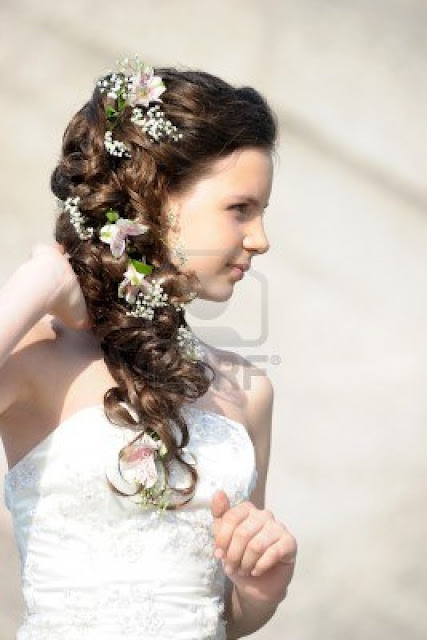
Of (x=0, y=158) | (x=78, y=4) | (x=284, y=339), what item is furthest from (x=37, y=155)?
(x=284, y=339)

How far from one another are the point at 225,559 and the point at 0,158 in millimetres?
2959

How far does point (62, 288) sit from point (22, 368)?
0.21 metres

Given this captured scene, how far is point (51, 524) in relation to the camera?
2354mm

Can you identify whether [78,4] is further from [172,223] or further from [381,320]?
[172,223]

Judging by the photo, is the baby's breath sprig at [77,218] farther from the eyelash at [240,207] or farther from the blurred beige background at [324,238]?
the blurred beige background at [324,238]

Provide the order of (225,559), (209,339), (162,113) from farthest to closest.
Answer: (209,339)
(162,113)
(225,559)

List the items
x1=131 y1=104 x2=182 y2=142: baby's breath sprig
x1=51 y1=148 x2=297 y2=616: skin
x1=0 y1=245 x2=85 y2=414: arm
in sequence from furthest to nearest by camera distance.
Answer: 1. x1=131 y1=104 x2=182 y2=142: baby's breath sprig
2. x1=51 y1=148 x2=297 y2=616: skin
3. x1=0 y1=245 x2=85 y2=414: arm

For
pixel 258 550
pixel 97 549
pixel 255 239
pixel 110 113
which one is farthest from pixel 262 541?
pixel 110 113

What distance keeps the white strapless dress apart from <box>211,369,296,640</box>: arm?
0.11 metres

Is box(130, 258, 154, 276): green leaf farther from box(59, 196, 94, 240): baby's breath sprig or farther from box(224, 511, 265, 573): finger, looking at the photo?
box(224, 511, 265, 573): finger

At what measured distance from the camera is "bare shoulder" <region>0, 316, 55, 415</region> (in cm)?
231

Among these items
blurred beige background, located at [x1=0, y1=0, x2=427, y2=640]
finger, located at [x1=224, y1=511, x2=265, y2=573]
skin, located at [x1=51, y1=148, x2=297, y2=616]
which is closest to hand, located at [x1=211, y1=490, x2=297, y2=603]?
finger, located at [x1=224, y1=511, x2=265, y2=573]

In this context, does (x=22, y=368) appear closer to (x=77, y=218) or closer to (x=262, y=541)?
(x=77, y=218)

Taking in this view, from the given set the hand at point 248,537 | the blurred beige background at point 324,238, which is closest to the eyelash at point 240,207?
the hand at point 248,537
